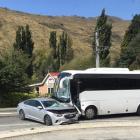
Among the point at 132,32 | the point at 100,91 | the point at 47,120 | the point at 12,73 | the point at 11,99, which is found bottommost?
the point at 11,99

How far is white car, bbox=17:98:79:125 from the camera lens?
29.4 metres

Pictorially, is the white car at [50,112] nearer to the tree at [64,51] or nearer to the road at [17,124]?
the road at [17,124]

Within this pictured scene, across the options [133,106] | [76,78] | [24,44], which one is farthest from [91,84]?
[24,44]

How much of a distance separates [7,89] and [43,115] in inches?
921

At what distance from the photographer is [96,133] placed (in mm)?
21109

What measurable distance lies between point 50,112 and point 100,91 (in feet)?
17.3

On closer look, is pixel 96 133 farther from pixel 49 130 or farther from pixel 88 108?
pixel 88 108

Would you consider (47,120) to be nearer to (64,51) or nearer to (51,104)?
(51,104)

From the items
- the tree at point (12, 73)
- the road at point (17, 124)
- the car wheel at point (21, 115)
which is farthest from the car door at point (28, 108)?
the tree at point (12, 73)

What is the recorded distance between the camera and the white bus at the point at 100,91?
1292 inches

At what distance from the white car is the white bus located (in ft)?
6.49

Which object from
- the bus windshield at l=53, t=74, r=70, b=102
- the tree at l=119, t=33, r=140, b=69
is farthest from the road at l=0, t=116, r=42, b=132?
the tree at l=119, t=33, r=140, b=69

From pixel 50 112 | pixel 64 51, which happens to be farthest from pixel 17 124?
pixel 64 51

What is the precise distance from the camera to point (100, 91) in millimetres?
33844
